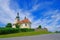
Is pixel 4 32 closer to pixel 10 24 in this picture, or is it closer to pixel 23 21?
pixel 10 24

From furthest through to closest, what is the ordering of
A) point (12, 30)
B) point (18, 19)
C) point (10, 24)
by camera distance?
point (18, 19), point (10, 24), point (12, 30)

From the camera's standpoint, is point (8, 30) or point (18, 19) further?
point (18, 19)

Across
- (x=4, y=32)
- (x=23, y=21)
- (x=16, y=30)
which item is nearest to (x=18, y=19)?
(x=23, y=21)

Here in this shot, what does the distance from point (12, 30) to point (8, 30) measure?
2245 millimetres

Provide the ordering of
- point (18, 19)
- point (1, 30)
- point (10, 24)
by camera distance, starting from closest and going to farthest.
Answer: point (1, 30) → point (10, 24) → point (18, 19)

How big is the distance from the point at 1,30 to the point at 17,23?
138 feet

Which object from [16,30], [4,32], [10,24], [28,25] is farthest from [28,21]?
[4,32]

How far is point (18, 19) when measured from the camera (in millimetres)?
96250

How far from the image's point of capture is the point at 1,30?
165 ft

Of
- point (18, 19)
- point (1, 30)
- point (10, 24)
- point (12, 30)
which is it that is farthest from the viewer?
point (18, 19)

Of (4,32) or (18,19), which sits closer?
(4,32)

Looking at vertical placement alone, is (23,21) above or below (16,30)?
above

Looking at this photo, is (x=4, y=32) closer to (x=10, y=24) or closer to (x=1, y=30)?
(x=1, y=30)

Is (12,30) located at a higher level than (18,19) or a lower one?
lower
